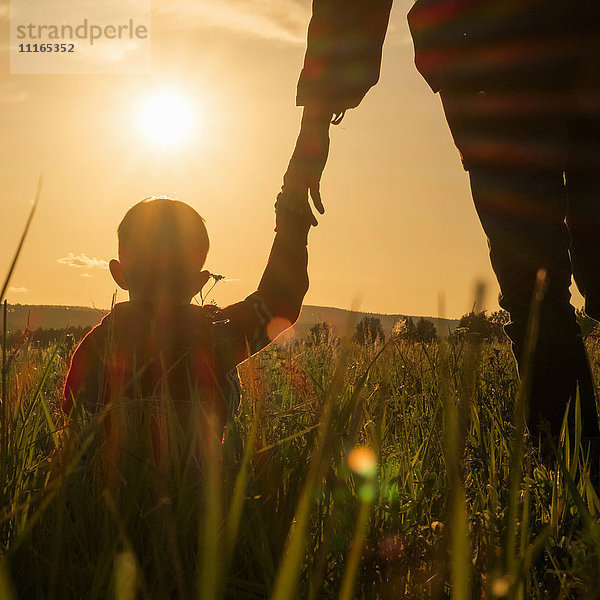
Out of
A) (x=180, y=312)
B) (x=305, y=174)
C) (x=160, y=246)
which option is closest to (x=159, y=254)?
(x=160, y=246)

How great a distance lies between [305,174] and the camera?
2500mm

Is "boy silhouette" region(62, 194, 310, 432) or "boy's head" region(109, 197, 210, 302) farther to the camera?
"boy's head" region(109, 197, 210, 302)

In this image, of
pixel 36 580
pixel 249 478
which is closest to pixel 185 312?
pixel 249 478

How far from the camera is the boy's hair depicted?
2.55m

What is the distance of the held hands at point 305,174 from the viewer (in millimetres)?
2479

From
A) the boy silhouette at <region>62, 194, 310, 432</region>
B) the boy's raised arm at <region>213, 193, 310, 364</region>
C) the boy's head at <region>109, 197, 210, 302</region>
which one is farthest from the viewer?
the boy's head at <region>109, 197, 210, 302</region>

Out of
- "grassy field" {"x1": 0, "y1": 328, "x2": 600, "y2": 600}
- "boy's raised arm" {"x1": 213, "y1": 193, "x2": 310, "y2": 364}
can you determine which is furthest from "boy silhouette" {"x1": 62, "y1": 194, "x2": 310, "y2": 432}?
"grassy field" {"x1": 0, "y1": 328, "x2": 600, "y2": 600}

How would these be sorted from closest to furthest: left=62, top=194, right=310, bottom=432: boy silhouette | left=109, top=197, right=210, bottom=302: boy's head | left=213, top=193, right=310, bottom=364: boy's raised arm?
left=62, top=194, right=310, bottom=432: boy silhouette
left=213, top=193, right=310, bottom=364: boy's raised arm
left=109, top=197, right=210, bottom=302: boy's head

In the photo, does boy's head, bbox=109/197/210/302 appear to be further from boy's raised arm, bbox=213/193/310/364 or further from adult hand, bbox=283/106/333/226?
adult hand, bbox=283/106/333/226

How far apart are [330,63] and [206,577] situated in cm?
232

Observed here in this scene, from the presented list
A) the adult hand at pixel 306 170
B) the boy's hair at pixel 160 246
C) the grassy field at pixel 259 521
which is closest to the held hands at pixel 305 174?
the adult hand at pixel 306 170

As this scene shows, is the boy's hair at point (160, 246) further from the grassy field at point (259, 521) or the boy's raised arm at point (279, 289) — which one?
the grassy field at point (259, 521)

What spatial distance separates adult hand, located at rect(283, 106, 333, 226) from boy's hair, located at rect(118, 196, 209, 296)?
1.63 ft

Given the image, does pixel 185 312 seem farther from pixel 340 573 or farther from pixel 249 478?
pixel 340 573
